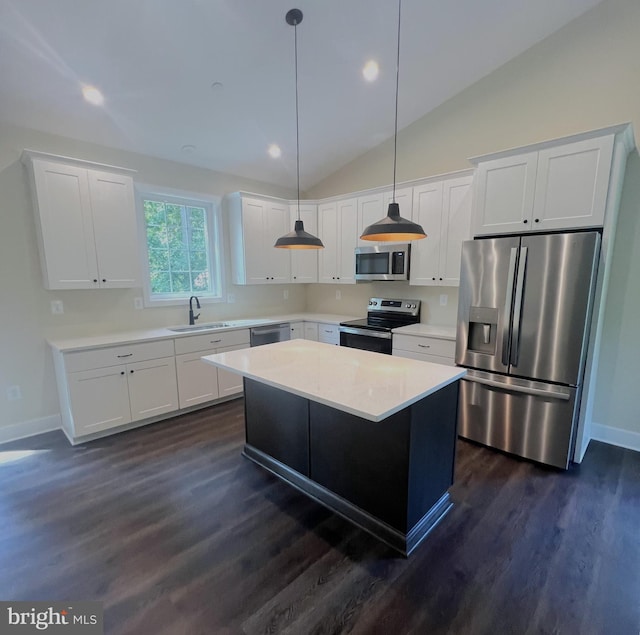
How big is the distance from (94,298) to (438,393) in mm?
3363

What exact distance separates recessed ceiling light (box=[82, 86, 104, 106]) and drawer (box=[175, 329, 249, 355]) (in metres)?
2.18

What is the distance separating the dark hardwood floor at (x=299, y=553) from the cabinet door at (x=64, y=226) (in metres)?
1.57

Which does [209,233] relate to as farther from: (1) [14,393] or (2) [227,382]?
(1) [14,393]

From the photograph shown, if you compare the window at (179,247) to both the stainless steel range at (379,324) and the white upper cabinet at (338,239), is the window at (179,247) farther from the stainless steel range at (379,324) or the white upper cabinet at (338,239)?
the stainless steel range at (379,324)

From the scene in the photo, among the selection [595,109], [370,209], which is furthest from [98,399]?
[595,109]

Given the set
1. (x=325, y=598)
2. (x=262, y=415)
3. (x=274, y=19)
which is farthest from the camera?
(x=262, y=415)

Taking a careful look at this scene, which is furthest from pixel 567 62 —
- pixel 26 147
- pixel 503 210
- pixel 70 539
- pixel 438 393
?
pixel 70 539

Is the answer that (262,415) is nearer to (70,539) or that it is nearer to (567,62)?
(70,539)

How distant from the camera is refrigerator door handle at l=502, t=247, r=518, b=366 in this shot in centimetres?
262

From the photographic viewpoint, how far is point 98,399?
2.99 metres

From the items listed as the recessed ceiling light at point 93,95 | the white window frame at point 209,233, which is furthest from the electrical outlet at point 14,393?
the recessed ceiling light at point 93,95

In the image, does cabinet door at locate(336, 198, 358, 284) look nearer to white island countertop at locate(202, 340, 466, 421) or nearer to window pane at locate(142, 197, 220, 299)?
window pane at locate(142, 197, 220, 299)

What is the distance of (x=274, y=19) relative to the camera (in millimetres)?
2428

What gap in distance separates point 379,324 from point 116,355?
2.80 m
